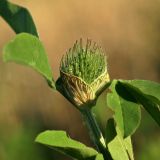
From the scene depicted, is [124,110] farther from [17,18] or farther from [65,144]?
[17,18]

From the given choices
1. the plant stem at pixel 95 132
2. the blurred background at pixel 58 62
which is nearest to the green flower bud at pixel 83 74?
the plant stem at pixel 95 132

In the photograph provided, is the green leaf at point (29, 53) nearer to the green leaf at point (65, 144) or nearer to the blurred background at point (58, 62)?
the green leaf at point (65, 144)

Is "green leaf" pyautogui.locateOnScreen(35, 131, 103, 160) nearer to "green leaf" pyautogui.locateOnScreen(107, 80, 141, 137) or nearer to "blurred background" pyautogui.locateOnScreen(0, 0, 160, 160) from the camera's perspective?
"green leaf" pyautogui.locateOnScreen(107, 80, 141, 137)

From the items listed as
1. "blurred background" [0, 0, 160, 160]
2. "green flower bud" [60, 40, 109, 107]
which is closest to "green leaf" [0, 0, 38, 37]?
"green flower bud" [60, 40, 109, 107]

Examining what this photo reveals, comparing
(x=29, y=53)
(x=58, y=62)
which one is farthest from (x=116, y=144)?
(x=58, y=62)

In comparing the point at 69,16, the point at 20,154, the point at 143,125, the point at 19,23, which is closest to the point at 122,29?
the point at 69,16

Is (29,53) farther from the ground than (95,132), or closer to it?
farther from the ground

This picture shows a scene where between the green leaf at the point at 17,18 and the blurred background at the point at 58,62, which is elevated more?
the green leaf at the point at 17,18
